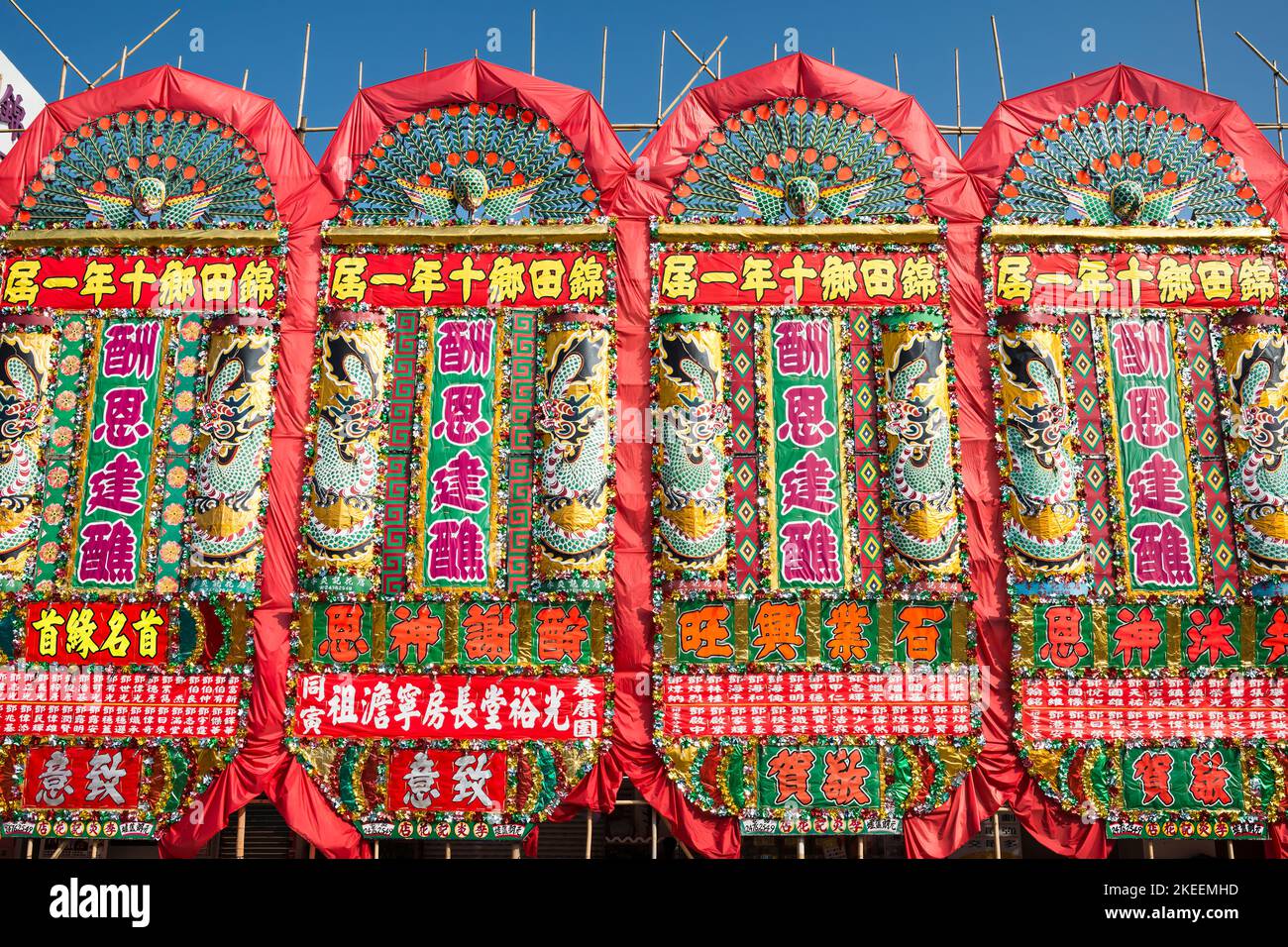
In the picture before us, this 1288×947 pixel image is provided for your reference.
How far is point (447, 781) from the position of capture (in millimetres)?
10945

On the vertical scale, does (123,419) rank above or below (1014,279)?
below

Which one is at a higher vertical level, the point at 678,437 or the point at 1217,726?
the point at 678,437

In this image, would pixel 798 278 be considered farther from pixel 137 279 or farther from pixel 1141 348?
pixel 137 279

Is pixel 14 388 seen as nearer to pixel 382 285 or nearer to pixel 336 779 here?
pixel 382 285

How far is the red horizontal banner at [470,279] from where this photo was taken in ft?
39.3

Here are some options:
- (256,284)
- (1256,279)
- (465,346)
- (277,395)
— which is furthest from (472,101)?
(1256,279)

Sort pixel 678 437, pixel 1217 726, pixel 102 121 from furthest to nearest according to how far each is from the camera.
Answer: pixel 102 121 < pixel 678 437 < pixel 1217 726

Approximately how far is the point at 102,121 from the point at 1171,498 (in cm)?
1260

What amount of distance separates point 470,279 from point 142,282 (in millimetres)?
Answer: 3716

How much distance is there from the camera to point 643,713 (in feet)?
36.5

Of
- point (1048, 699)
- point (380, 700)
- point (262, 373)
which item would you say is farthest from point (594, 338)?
point (1048, 699)

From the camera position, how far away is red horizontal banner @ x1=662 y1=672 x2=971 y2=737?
10.9 meters

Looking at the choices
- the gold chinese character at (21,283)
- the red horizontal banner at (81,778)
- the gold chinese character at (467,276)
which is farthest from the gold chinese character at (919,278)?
the gold chinese character at (21,283)

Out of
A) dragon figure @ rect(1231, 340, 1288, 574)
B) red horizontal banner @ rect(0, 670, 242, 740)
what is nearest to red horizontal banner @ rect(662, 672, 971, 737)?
dragon figure @ rect(1231, 340, 1288, 574)
